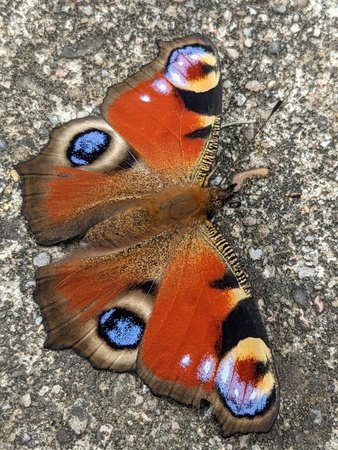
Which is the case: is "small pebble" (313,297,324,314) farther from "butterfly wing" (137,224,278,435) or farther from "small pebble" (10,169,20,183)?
"small pebble" (10,169,20,183)

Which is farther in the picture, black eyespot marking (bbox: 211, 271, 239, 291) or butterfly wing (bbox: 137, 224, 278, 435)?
black eyespot marking (bbox: 211, 271, 239, 291)

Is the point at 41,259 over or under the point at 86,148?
under

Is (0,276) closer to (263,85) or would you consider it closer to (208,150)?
(208,150)

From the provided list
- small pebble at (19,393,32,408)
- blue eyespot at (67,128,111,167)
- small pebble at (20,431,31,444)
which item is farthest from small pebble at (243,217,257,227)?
small pebble at (20,431,31,444)

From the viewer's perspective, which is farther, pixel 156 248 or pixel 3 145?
pixel 3 145

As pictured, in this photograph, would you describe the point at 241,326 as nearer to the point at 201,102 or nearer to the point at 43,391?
the point at 43,391

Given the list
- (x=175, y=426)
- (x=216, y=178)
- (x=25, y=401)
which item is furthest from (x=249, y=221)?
(x=25, y=401)
